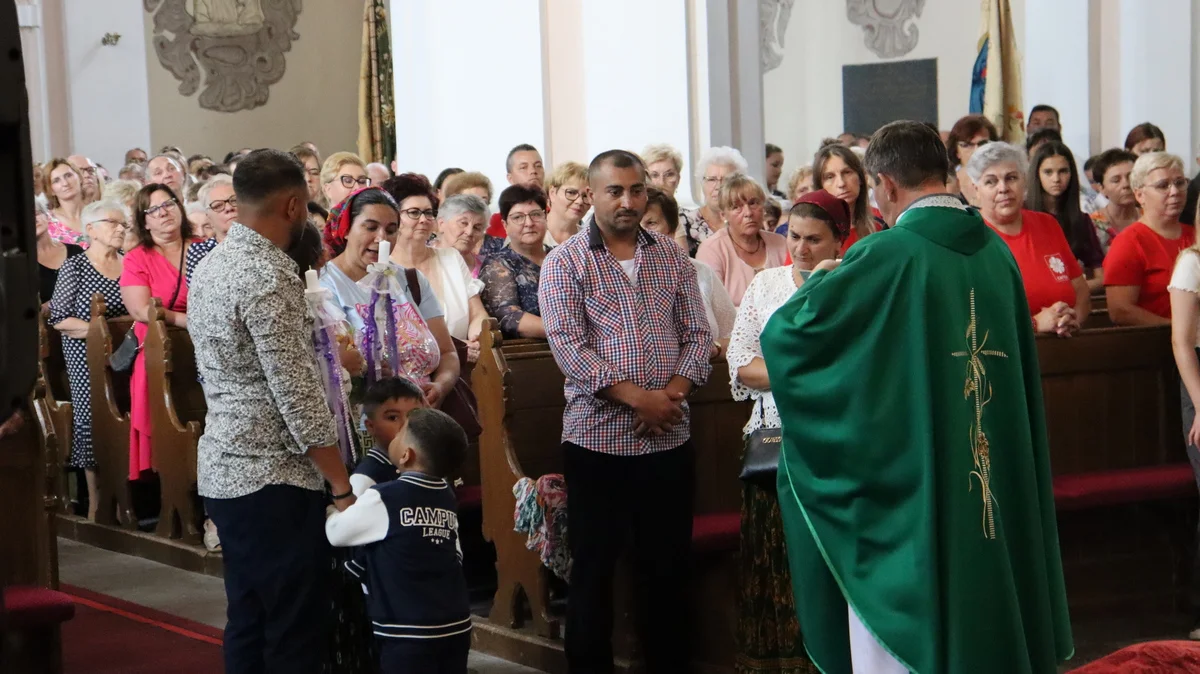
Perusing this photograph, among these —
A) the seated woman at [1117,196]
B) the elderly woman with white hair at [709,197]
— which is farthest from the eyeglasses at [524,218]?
the seated woman at [1117,196]

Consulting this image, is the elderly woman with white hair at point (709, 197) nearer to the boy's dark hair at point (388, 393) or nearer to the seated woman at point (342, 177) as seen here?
the seated woman at point (342, 177)

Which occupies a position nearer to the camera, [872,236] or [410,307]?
[872,236]

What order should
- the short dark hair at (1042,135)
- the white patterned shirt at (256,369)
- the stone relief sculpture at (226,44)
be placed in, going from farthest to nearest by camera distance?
the stone relief sculpture at (226,44), the short dark hair at (1042,135), the white patterned shirt at (256,369)

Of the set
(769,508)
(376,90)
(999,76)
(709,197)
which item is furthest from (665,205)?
(376,90)

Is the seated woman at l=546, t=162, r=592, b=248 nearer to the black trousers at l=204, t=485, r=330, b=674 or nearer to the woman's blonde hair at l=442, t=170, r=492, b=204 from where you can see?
the woman's blonde hair at l=442, t=170, r=492, b=204

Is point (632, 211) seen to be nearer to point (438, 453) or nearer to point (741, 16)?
point (438, 453)

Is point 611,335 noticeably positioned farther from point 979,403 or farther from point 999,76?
point 999,76

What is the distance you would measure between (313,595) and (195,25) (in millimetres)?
12617

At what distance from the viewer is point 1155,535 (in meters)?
5.95

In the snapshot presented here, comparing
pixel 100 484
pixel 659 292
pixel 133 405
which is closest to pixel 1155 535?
pixel 659 292

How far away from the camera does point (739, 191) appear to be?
6.21m

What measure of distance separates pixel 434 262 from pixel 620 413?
1661 mm

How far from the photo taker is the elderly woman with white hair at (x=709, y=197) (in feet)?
23.4

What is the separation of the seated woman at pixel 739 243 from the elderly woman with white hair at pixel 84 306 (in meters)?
3.16
